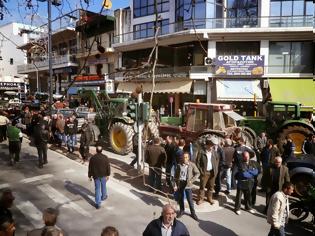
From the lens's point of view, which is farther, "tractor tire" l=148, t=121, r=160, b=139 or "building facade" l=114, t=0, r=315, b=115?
"building facade" l=114, t=0, r=315, b=115

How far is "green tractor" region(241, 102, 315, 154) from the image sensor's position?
44.3 ft

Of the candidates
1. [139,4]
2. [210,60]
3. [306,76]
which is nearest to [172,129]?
[210,60]

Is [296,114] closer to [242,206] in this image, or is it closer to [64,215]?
[242,206]

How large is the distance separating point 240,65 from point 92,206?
695 inches

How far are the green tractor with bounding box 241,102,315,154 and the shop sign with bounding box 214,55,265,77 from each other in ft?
28.0

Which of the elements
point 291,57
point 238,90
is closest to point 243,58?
point 238,90

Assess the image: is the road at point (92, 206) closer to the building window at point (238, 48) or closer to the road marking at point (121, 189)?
the road marking at point (121, 189)

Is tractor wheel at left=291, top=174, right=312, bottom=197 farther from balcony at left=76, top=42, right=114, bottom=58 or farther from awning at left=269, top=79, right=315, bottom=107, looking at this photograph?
balcony at left=76, top=42, right=114, bottom=58

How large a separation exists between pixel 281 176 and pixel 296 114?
306 inches

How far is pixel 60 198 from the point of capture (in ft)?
29.0

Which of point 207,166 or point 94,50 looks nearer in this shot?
point 207,166

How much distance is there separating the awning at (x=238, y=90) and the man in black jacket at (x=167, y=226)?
19.3 meters

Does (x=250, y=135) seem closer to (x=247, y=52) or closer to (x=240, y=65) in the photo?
(x=240, y=65)

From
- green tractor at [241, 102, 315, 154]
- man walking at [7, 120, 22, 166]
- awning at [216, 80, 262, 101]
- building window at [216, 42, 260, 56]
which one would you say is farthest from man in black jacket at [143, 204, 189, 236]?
building window at [216, 42, 260, 56]
